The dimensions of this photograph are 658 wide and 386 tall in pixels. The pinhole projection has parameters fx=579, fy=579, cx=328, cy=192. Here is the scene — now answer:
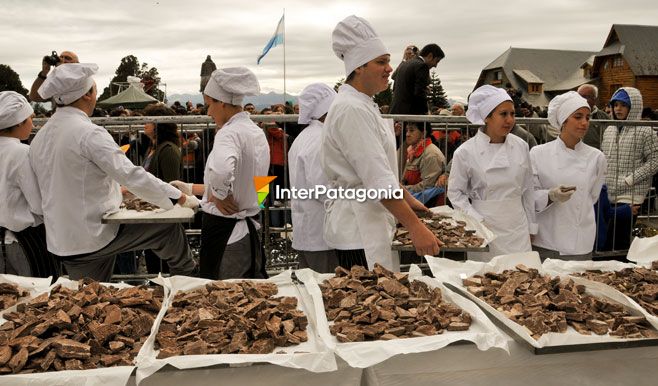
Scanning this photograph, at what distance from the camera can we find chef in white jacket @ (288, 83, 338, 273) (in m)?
3.71

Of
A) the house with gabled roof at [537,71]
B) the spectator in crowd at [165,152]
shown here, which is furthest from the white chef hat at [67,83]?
the house with gabled roof at [537,71]

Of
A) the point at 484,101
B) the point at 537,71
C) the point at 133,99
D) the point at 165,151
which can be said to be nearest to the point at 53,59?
the point at 165,151

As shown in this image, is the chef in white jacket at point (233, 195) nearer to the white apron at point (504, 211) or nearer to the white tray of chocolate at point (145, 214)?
the white tray of chocolate at point (145, 214)

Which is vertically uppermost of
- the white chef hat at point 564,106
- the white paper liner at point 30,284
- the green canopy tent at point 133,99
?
the green canopy tent at point 133,99

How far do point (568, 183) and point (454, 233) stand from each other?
103 centimetres

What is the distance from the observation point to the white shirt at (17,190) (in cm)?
346

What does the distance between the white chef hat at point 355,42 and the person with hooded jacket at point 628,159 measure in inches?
142

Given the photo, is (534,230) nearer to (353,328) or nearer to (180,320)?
(353,328)

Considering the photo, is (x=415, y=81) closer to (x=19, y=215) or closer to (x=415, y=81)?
(x=415, y=81)

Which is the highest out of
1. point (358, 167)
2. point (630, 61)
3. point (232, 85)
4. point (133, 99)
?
point (630, 61)

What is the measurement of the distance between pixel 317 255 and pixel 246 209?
0.62 m

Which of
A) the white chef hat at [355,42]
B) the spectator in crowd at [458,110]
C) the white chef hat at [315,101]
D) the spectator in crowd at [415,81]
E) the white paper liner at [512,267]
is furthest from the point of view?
the spectator in crowd at [458,110]

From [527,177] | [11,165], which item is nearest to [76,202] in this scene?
[11,165]

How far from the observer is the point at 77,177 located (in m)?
3.25
